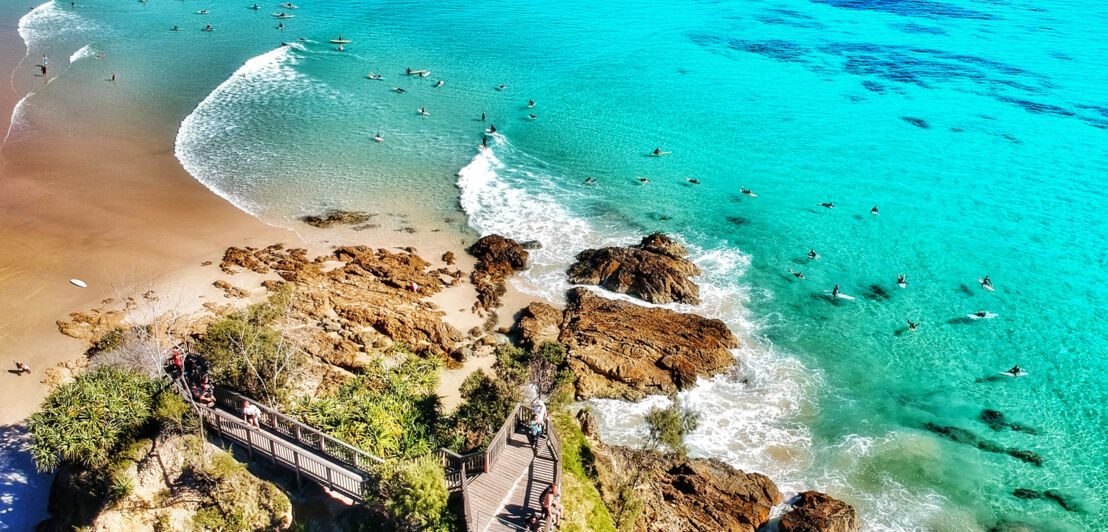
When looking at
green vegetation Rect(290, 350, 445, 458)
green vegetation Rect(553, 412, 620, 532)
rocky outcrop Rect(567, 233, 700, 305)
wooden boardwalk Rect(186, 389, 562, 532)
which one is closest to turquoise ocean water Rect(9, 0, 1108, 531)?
rocky outcrop Rect(567, 233, 700, 305)

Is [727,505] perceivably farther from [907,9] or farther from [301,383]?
[907,9]

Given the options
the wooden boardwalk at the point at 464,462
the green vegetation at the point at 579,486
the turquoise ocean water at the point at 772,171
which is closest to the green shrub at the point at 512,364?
the green vegetation at the point at 579,486

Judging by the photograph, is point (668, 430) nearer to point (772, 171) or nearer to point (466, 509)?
point (466, 509)

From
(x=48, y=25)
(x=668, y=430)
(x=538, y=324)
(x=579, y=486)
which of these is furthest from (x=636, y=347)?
(x=48, y=25)

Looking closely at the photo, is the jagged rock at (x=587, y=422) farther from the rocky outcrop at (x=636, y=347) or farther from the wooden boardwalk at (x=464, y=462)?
the wooden boardwalk at (x=464, y=462)

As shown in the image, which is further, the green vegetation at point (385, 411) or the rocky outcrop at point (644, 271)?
the rocky outcrop at point (644, 271)
